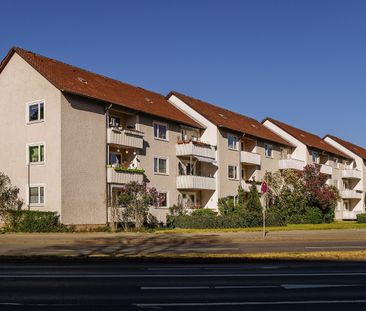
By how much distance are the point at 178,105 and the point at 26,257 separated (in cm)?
3324

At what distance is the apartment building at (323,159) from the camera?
60406 mm

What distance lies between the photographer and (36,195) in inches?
1313

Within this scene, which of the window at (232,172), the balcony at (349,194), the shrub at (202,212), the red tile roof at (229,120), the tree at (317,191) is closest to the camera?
the shrub at (202,212)

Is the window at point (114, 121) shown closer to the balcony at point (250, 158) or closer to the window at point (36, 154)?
the window at point (36, 154)

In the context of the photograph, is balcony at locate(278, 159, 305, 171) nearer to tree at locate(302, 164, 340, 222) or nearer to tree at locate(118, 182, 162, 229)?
tree at locate(302, 164, 340, 222)

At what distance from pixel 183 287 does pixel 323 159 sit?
60743mm

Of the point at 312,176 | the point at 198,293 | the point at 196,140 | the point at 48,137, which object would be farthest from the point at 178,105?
the point at 198,293

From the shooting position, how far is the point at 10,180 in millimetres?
34625

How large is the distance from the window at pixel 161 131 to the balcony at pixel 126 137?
9.96 feet

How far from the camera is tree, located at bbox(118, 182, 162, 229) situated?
33.8 m

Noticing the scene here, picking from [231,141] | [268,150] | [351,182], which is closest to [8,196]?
[231,141]

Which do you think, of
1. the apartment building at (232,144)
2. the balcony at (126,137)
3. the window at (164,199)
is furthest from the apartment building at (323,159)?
the balcony at (126,137)

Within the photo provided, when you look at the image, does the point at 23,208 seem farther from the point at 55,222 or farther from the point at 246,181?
the point at 246,181

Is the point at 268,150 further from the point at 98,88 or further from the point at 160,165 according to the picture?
the point at 98,88
